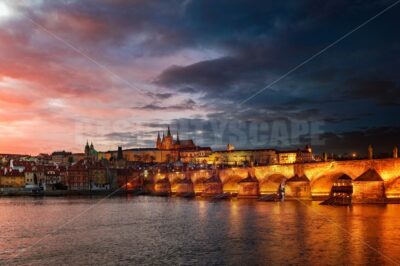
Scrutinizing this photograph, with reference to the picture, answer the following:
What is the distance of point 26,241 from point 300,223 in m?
17.4

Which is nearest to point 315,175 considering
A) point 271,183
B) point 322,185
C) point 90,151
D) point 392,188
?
point 322,185

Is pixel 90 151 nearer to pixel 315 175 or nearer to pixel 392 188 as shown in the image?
pixel 315 175

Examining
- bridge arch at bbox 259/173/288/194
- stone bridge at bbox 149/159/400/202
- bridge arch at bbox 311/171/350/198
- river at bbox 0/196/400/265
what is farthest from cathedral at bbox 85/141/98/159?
river at bbox 0/196/400/265

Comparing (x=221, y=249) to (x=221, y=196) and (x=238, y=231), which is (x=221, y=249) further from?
(x=221, y=196)

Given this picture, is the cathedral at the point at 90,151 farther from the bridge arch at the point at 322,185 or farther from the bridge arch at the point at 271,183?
the bridge arch at the point at 322,185

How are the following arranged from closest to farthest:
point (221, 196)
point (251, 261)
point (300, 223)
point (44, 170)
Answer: point (251, 261)
point (300, 223)
point (221, 196)
point (44, 170)

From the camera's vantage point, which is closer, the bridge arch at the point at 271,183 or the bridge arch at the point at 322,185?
the bridge arch at the point at 322,185

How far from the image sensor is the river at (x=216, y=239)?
21.5m

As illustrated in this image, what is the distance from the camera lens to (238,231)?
30250 mm

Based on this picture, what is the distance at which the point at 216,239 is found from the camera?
27234 mm

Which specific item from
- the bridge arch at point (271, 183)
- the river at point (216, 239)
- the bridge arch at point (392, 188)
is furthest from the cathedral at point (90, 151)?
the bridge arch at point (392, 188)

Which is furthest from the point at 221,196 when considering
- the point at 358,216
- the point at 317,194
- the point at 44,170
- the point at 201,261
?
the point at 44,170

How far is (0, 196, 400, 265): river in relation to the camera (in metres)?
21.5

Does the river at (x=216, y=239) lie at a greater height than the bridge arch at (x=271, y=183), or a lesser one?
lesser
